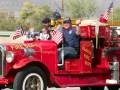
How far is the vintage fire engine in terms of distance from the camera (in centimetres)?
1269

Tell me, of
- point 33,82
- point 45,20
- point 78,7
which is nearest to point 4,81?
point 33,82

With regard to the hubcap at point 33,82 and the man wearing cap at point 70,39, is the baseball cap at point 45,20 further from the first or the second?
the hubcap at point 33,82

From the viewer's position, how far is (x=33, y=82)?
12.8 m

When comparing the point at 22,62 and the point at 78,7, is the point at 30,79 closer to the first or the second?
the point at 22,62

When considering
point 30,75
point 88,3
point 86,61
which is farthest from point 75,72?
point 88,3

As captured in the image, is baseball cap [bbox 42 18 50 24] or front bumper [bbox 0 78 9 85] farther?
baseball cap [bbox 42 18 50 24]

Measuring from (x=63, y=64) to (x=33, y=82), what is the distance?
882 millimetres

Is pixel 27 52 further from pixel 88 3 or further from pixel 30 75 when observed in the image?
pixel 88 3

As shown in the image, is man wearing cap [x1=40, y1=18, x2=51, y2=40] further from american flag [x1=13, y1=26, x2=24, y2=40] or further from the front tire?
the front tire

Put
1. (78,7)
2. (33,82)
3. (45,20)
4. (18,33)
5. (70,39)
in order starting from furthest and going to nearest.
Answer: (78,7) < (18,33) < (45,20) < (70,39) < (33,82)

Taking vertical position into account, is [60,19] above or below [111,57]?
above

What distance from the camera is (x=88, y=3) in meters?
88.8

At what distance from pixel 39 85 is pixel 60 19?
2027 millimetres

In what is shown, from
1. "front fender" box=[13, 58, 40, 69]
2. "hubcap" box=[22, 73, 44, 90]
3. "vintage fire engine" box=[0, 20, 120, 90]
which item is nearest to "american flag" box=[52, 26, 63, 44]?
"vintage fire engine" box=[0, 20, 120, 90]
